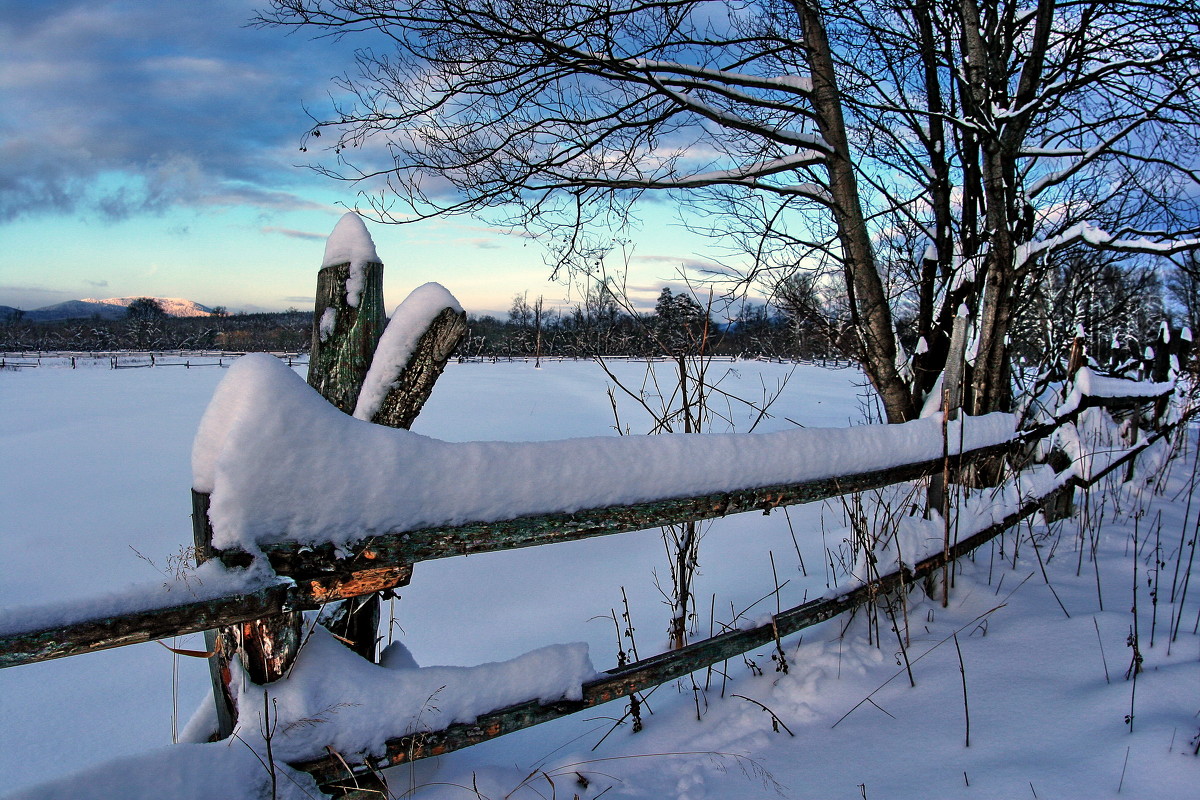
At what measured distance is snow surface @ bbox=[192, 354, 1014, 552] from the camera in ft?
4.02

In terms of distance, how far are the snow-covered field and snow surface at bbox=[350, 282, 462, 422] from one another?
0.36m

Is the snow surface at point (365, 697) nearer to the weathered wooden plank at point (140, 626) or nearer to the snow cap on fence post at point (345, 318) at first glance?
the weathered wooden plank at point (140, 626)

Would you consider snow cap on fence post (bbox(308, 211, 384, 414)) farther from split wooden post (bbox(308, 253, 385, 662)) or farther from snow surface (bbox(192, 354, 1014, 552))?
snow surface (bbox(192, 354, 1014, 552))

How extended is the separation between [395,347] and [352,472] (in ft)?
1.30

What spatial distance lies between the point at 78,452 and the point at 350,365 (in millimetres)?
13660

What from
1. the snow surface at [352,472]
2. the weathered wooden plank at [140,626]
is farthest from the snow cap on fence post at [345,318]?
the weathered wooden plank at [140,626]

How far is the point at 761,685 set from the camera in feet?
8.49

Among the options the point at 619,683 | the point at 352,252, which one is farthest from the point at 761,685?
the point at 352,252

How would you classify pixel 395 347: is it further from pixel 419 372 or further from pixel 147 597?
pixel 147 597

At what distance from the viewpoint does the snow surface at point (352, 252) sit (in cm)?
164

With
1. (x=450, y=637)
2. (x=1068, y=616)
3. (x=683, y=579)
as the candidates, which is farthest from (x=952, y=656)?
(x=450, y=637)

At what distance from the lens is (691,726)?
7.72 feet

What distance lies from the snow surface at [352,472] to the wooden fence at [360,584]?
0.15 feet

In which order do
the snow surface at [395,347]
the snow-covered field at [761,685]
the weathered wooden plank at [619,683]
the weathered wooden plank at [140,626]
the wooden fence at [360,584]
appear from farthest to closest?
A: the snow-covered field at [761,685] < the snow surface at [395,347] < the weathered wooden plank at [619,683] < the wooden fence at [360,584] < the weathered wooden plank at [140,626]
